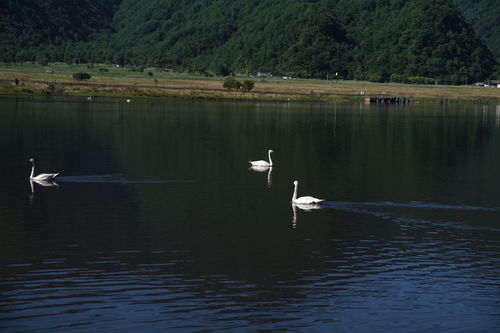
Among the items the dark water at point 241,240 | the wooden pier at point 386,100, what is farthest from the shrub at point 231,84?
the dark water at point 241,240

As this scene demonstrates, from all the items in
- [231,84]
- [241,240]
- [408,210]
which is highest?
[231,84]

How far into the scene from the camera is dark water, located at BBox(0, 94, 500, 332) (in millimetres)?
19625

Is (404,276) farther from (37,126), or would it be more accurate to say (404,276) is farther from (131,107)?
(131,107)

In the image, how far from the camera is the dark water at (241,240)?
19625mm

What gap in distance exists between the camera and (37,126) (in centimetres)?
6662

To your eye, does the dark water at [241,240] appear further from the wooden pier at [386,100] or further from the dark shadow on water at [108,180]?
the wooden pier at [386,100]

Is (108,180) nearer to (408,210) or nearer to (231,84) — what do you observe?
(408,210)

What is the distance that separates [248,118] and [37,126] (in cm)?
2905

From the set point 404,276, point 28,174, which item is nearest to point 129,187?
point 28,174

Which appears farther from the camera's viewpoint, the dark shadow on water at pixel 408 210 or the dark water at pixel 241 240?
the dark shadow on water at pixel 408 210

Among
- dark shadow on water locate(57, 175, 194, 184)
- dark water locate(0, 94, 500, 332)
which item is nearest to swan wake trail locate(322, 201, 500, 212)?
dark water locate(0, 94, 500, 332)

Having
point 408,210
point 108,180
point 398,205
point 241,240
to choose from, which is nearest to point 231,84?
point 108,180

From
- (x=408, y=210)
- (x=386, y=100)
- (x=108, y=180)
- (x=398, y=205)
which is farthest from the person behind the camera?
(x=386, y=100)

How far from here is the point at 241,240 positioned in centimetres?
2739
